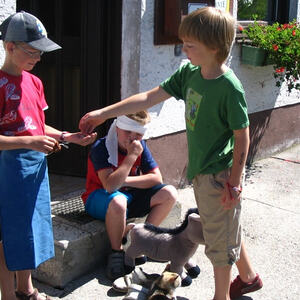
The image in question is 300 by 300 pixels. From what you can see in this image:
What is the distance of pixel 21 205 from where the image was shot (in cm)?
277

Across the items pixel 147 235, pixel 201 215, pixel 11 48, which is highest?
pixel 11 48

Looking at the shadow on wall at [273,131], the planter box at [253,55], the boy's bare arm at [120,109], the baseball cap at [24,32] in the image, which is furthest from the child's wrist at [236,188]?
the shadow on wall at [273,131]

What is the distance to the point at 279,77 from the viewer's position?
6.52m

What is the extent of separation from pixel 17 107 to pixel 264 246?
2258mm

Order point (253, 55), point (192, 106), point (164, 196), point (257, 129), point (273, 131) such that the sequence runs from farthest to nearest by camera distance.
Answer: point (273, 131) < point (257, 129) < point (253, 55) < point (164, 196) < point (192, 106)

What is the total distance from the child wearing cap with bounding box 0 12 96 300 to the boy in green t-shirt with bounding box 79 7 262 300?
0.42 meters

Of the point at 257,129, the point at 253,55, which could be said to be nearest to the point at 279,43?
the point at 253,55

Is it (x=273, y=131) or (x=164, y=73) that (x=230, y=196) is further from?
(x=273, y=131)

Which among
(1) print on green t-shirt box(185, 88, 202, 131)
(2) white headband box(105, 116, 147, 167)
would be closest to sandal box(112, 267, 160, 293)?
(2) white headband box(105, 116, 147, 167)

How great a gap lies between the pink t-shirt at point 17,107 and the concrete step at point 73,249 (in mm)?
867

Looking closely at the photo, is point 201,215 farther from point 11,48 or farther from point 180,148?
point 180,148

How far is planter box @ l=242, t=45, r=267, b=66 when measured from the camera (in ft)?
18.9

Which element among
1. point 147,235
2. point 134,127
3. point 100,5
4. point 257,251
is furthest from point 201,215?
point 100,5

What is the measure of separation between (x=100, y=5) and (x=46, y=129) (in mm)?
1628
